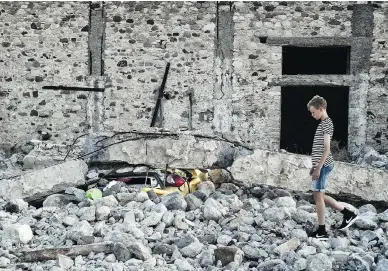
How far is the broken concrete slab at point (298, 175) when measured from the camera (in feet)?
26.3

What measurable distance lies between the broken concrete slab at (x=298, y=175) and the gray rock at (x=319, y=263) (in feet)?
8.40

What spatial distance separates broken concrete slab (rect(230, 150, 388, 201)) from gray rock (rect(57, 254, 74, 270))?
319 cm

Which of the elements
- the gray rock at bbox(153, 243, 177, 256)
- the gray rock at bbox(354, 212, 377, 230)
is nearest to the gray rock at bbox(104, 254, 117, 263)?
the gray rock at bbox(153, 243, 177, 256)

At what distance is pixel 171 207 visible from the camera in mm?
7121

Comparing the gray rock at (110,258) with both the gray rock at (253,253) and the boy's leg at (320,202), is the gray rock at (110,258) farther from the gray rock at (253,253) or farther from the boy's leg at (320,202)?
the boy's leg at (320,202)

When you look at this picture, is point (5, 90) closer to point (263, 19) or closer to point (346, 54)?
point (263, 19)

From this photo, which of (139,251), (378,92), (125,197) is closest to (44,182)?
(125,197)

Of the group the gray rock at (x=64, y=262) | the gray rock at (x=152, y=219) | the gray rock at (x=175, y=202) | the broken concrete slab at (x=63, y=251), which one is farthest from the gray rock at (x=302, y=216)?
the gray rock at (x=64, y=262)

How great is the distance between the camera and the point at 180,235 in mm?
6465

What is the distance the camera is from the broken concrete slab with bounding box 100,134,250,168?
845cm

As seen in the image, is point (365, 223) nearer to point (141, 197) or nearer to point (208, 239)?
point (208, 239)

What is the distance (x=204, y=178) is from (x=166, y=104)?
4.58 meters

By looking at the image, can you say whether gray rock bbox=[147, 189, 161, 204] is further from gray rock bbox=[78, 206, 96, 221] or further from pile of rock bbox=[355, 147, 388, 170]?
pile of rock bbox=[355, 147, 388, 170]

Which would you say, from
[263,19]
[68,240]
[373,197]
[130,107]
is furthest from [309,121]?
[68,240]
